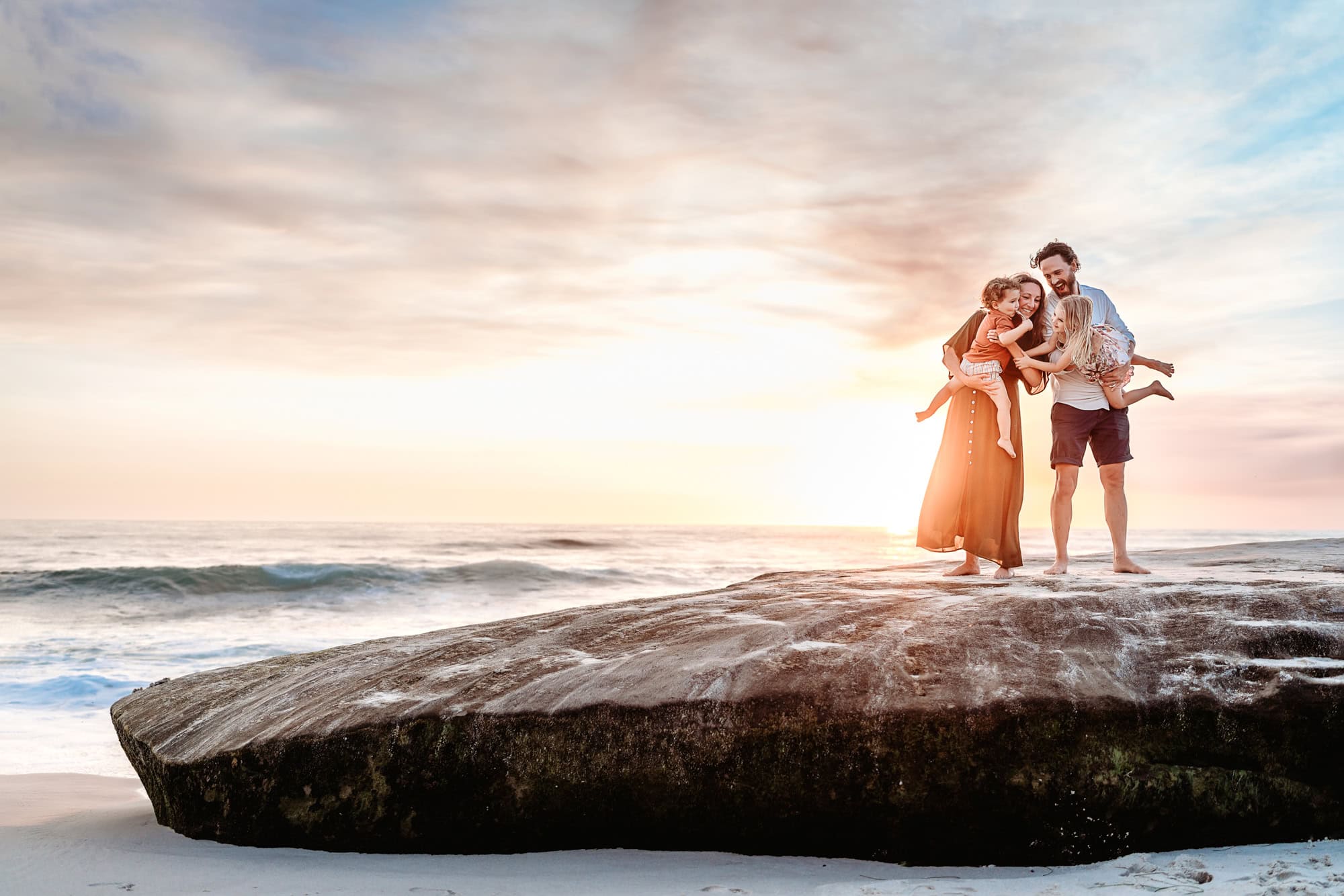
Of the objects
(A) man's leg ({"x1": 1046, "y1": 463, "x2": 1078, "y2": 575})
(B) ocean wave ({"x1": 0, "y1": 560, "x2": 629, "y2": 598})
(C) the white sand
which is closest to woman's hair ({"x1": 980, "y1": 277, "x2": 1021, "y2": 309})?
(A) man's leg ({"x1": 1046, "y1": 463, "x2": 1078, "y2": 575})

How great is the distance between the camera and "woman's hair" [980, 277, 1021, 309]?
6.20 metres

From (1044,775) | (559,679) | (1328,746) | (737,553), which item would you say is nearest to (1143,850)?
(1044,775)

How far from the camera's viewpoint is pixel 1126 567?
6.11 meters

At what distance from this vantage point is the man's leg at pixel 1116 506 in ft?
20.6

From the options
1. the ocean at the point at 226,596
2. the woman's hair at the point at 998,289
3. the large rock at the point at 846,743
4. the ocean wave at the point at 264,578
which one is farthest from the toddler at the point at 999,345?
the ocean wave at the point at 264,578

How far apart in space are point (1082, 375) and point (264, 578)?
20966 millimetres

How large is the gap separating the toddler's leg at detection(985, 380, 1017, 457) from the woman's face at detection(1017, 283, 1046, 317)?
1.70 feet

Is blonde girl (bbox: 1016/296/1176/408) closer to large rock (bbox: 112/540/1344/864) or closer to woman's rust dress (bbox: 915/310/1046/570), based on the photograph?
woman's rust dress (bbox: 915/310/1046/570)

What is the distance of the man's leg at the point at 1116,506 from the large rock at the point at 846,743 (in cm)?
197

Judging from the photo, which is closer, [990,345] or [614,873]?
[614,873]

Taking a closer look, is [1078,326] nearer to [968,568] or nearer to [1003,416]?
[1003,416]

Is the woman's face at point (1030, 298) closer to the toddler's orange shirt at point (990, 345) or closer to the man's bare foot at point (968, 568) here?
the toddler's orange shirt at point (990, 345)

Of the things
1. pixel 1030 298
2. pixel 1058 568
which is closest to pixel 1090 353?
pixel 1030 298

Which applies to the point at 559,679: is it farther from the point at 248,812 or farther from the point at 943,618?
the point at 943,618
